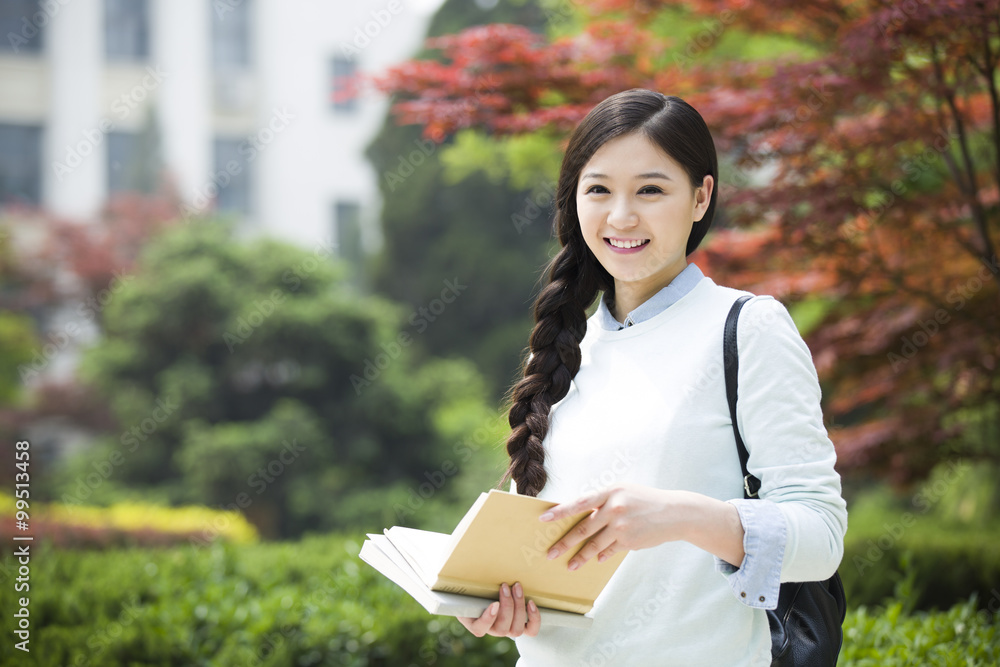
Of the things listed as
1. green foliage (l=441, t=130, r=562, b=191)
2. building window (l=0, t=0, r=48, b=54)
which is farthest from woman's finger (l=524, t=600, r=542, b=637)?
building window (l=0, t=0, r=48, b=54)

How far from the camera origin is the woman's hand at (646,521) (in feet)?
3.12

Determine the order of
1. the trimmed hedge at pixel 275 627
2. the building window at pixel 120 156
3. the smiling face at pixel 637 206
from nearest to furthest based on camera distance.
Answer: the smiling face at pixel 637 206 < the trimmed hedge at pixel 275 627 < the building window at pixel 120 156

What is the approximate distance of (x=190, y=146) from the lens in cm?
1590

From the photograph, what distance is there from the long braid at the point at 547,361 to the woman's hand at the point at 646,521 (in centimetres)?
30

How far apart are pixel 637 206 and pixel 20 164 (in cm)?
1646

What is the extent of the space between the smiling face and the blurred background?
1.67 feet

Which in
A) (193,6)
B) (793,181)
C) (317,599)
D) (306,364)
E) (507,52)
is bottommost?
(306,364)

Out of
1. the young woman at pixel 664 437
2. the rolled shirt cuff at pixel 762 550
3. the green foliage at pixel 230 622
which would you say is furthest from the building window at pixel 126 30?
the rolled shirt cuff at pixel 762 550

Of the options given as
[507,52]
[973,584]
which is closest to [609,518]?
[507,52]

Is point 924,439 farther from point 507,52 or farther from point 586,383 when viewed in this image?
point 586,383

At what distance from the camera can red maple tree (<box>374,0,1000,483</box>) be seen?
112 inches

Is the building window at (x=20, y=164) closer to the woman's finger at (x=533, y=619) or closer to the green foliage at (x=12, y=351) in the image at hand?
the green foliage at (x=12, y=351)

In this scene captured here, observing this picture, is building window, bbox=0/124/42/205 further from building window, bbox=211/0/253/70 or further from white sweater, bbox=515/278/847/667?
white sweater, bbox=515/278/847/667

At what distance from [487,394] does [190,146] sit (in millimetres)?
9119
